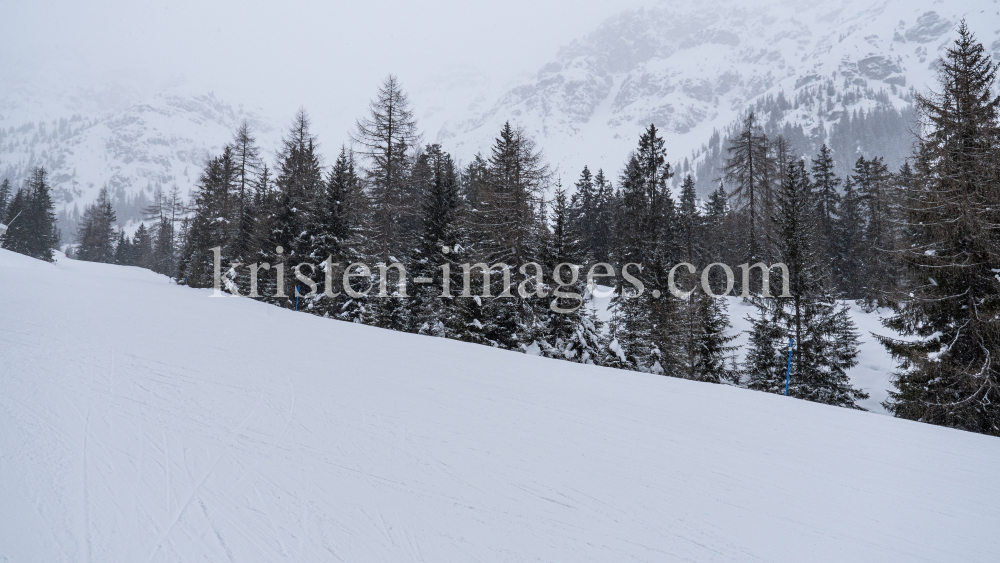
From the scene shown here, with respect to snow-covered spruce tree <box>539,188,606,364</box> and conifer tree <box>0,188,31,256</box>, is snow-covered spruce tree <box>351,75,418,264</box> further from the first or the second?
conifer tree <box>0,188,31,256</box>

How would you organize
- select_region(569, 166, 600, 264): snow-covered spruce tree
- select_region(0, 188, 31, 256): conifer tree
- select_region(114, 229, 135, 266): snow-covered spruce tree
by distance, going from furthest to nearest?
select_region(114, 229, 135, 266): snow-covered spruce tree → select_region(569, 166, 600, 264): snow-covered spruce tree → select_region(0, 188, 31, 256): conifer tree

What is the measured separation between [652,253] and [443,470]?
18.8 metres

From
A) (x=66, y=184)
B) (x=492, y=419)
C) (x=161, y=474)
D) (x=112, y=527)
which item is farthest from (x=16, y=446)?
(x=66, y=184)

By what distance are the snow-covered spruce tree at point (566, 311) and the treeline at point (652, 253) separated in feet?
0.27

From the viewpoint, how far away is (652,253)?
2023cm

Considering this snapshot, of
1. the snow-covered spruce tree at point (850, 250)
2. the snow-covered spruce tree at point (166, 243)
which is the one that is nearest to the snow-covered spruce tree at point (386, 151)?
the snow-covered spruce tree at point (850, 250)

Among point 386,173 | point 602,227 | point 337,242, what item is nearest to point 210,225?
point 337,242

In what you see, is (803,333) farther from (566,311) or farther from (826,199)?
(826,199)

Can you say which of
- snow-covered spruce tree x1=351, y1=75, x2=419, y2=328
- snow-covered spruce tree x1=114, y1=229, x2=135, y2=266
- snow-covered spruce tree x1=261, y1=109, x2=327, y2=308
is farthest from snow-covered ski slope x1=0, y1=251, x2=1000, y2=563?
snow-covered spruce tree x1=114, y1=229, x2=135, y2=266

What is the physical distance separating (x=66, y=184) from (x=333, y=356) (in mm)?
265539

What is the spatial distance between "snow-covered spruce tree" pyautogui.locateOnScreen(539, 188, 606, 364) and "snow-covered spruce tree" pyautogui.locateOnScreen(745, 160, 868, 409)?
6.68 meters

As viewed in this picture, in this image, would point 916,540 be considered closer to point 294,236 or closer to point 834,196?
point 294,236

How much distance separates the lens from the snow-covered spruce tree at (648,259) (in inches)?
723

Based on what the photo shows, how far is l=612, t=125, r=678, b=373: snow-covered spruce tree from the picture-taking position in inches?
723
